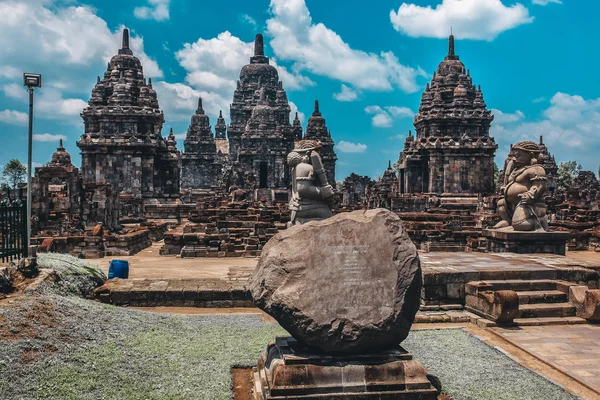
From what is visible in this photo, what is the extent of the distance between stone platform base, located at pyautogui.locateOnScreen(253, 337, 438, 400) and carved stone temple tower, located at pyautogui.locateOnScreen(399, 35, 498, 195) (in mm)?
33454

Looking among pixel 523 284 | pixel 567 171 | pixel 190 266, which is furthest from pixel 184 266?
pixel 567 171

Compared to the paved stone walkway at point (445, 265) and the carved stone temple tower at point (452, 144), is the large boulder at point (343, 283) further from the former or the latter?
the carved stone temple tower at point (452, 144)

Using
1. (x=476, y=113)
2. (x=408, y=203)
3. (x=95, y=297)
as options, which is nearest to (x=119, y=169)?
(x=408, y=203)

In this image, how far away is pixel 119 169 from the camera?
34.2m

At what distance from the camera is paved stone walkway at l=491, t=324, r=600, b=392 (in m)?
5.50

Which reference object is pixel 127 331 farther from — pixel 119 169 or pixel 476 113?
pixel 476 113

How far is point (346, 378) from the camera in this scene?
14.9ft

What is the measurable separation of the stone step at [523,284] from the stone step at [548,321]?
770 millimetres

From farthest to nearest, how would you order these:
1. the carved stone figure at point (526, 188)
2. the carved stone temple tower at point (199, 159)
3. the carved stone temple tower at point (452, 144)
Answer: the carved stone temple tower at point (199, 159)
the carved stone temple tower at point (452, 144)
the carved stone figure at point (526, 188)

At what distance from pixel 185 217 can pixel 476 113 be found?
21.1 metres

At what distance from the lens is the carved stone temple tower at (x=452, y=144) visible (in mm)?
36812

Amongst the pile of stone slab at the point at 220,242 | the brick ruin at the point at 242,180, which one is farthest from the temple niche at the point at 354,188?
the pile of stone slab at the point at 220,242

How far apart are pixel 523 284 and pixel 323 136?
163ft

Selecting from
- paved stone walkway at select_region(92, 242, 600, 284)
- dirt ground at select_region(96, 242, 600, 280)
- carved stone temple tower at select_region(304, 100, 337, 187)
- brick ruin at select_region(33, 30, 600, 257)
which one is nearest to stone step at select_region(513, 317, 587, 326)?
paved stone walkway at select_region(92, 242, 600, 284)
